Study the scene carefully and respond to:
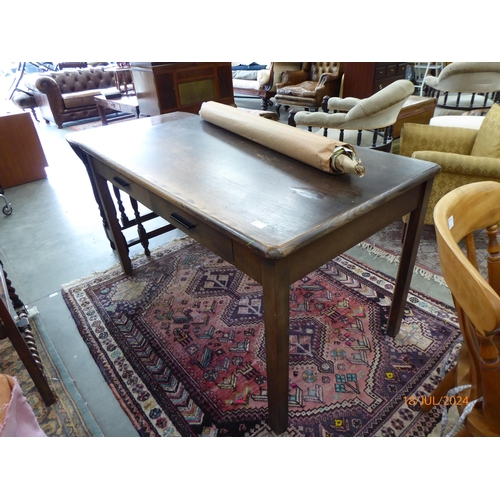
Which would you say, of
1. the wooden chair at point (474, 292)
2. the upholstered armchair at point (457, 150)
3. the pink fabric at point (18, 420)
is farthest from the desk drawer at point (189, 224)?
the upholstered armchair at point (457, 150)

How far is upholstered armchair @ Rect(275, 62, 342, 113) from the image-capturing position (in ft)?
16.4

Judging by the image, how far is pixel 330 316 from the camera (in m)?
1.81

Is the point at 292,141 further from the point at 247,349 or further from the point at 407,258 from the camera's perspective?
the point at 247,349

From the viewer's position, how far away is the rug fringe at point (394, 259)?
2021 mm

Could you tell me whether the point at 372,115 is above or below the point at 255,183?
below

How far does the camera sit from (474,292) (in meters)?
0.61

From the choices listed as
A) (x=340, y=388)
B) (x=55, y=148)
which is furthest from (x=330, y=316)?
(x=55, y=148)

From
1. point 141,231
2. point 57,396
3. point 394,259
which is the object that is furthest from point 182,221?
point 394,259

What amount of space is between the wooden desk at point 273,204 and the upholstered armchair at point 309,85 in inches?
153

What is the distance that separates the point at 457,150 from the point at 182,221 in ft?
6.43

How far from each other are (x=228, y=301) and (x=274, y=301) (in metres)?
1.05
